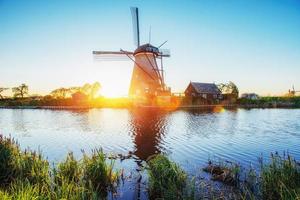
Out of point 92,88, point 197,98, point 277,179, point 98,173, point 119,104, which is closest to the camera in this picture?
point 277,179

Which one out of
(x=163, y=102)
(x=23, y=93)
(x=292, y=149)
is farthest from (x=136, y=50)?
(x=23, y=93)

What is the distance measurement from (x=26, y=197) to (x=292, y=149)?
48.8ft

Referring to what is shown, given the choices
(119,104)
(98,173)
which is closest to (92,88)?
(119,104)

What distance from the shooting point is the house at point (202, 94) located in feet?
193

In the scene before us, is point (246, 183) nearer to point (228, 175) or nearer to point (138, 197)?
point (228, 175)

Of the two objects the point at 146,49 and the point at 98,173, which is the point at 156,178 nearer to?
the point at 98,173

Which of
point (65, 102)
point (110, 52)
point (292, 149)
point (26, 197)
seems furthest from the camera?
point (65, 102)

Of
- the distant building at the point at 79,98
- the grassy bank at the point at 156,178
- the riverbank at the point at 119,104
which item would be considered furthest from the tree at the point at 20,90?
the grassy bank at the point at 156,178

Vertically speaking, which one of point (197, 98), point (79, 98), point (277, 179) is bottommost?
point (277, 179)

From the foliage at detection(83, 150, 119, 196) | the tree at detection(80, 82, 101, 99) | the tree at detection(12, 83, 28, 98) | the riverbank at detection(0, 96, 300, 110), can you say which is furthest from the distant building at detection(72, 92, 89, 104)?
the foliage at detection(83, 150, 119, 196)

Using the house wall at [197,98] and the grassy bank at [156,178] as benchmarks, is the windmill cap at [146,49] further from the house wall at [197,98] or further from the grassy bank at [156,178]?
the grassy bank at [156,178]

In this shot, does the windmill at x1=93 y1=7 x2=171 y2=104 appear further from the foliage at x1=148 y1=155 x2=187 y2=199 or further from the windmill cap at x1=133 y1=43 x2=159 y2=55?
the foliage at x1=148 y1=155 x2=187 y2=199

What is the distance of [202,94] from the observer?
61.8 metres

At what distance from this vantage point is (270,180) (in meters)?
6.65
